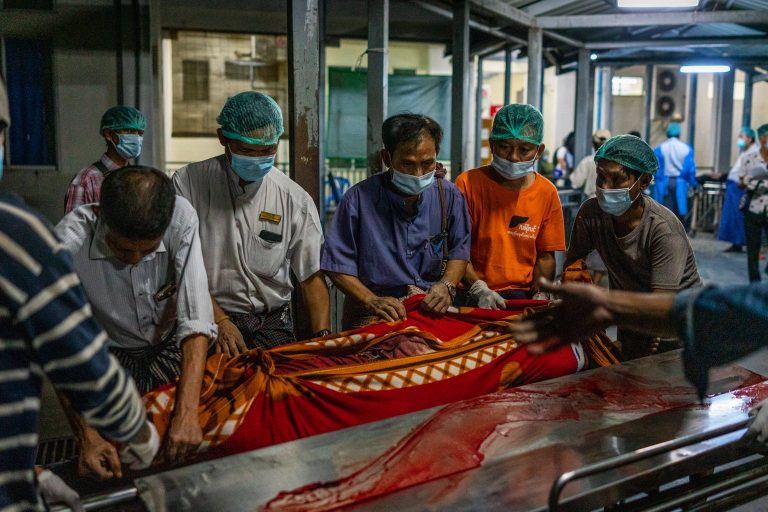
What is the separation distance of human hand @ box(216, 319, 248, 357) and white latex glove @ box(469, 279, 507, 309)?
47.9 inches

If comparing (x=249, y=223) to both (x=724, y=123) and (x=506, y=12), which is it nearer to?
(x=506, y=12)

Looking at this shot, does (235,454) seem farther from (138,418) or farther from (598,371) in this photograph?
(598,371)

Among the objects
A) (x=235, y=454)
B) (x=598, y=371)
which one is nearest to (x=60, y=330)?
(x=235, y=454)

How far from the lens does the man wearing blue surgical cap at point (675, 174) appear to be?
1218cm

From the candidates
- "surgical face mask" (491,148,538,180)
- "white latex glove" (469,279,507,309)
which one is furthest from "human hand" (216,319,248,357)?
"surgical face mask" (491,148,538,180)

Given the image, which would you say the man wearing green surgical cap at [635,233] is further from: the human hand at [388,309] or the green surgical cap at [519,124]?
Result: the human hand at [388,309]

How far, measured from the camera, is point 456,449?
2434 mm

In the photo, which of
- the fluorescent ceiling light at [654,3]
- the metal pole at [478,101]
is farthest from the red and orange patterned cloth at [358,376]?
the metal pole at [478,101]

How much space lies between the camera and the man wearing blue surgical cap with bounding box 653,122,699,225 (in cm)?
1218

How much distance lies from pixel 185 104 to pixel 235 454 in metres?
11.9

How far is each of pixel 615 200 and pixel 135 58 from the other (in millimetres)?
5899

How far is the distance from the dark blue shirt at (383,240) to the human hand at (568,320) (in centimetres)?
132

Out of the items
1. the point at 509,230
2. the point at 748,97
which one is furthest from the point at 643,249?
the point at 748,97

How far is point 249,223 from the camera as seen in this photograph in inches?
130
